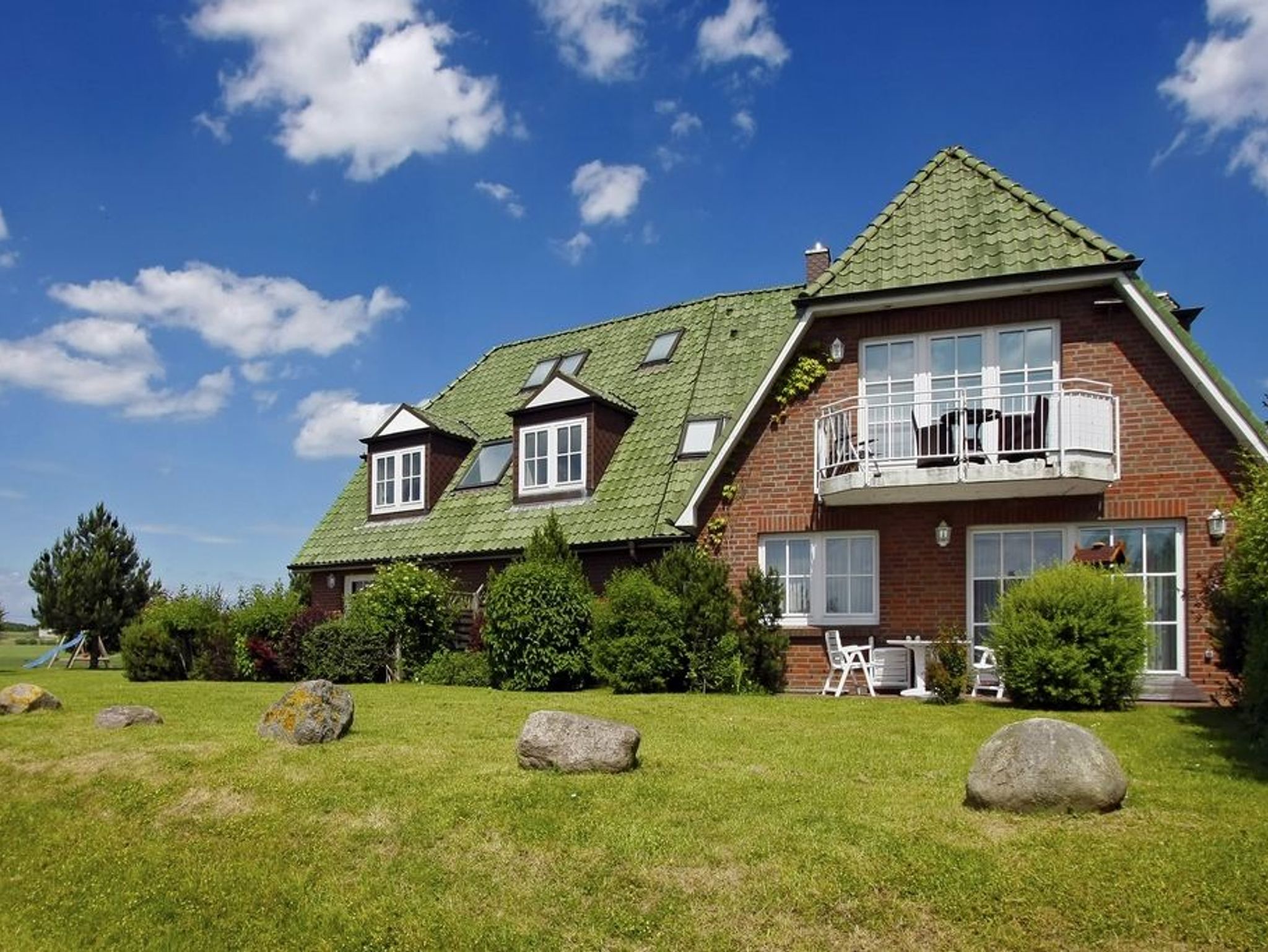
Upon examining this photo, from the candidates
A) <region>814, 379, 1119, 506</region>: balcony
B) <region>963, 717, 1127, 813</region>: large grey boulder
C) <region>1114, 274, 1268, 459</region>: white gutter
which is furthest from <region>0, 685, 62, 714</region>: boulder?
<region>1114, 274, 1268, 459</region>: white gutter

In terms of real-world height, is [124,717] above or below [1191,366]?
below

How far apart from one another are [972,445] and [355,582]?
14.8 metres

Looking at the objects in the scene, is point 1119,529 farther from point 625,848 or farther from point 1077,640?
point 625,848

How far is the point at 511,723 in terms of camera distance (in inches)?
516

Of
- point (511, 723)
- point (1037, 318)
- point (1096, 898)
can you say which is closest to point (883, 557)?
point (1037, 318)

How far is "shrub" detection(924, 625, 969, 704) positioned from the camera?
14688mm

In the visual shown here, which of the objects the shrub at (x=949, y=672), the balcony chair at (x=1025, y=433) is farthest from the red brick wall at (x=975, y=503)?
the shrub at (x=949, y=672)

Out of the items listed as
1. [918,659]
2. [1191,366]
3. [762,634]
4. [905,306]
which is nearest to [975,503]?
[918,659]

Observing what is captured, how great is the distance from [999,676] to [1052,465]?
305cm

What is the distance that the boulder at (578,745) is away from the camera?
31.3ft

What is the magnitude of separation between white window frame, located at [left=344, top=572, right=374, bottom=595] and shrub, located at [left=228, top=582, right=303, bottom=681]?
4.43 ft

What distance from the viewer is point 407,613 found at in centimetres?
2128

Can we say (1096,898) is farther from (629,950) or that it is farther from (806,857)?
(629,950)

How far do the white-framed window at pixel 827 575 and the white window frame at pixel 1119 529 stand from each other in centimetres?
140
